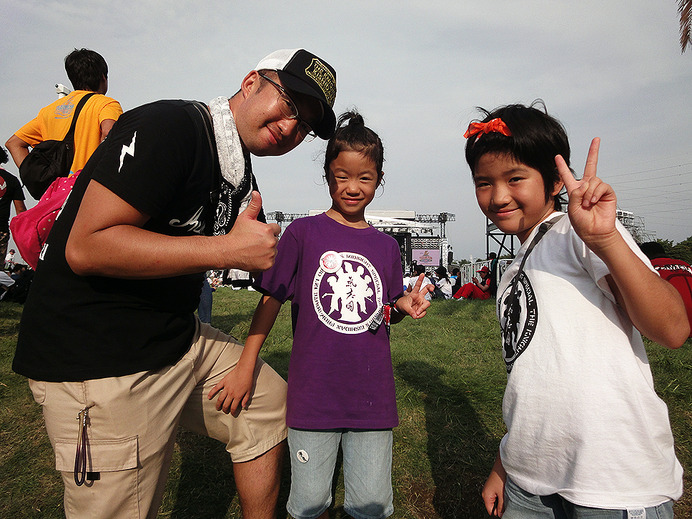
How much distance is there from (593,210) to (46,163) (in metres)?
2.93

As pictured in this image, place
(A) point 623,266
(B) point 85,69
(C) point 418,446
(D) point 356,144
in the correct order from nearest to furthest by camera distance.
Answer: (A) point 623,266 < (D) point 356,144 < (B) point 85,69 < (C) point 418,446

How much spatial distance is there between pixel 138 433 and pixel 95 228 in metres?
0.79

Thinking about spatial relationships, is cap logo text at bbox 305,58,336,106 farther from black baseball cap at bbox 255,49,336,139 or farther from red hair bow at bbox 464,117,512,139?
red hair bow at bbox 464,117,512,139

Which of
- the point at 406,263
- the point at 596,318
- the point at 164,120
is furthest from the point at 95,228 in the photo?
the point at 406,263

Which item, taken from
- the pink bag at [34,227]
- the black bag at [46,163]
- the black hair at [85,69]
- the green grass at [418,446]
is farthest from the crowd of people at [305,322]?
the black hair at [85,69]

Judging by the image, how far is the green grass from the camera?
2664 millimetres

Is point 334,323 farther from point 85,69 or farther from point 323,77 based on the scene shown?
point 85,69

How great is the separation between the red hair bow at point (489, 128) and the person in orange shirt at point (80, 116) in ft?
7.32

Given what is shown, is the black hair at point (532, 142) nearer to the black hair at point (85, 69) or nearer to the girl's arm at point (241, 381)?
the girl's arm at point (241, 381)

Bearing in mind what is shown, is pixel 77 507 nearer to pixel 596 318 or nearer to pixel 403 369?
pixel 596 318

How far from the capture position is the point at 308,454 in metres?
2.00

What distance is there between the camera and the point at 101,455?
1534 millimetres

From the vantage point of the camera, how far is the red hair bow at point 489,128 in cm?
164

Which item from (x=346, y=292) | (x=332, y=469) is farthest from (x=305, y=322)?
(x=332, y=469)
